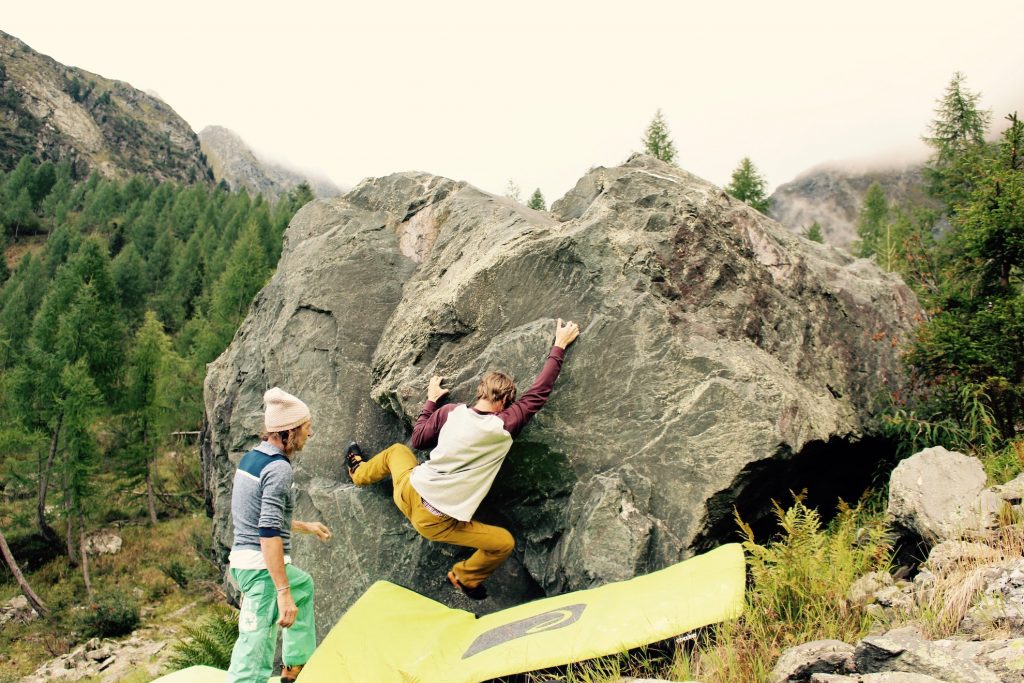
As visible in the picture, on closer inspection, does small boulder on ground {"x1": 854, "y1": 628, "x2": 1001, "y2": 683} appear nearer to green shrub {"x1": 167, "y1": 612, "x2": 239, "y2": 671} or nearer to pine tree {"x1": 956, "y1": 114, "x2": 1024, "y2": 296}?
pine tree {"x1": 956, "y1": 114, "x2": 1024, "y2": 296}

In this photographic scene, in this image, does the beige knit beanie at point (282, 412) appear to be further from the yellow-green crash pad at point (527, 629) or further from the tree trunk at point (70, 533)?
the tree trunk at point (70, 533)

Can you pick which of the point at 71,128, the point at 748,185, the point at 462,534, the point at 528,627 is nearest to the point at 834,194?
the point at 748,185

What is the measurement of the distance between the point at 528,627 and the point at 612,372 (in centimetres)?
253

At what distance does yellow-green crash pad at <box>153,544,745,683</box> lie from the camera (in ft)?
14.3

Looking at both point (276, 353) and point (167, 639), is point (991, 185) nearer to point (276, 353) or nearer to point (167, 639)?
point (276, 353)

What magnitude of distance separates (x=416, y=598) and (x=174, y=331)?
6627 centimetres

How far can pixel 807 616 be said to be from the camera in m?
4.21

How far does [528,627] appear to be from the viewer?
497 centimetres

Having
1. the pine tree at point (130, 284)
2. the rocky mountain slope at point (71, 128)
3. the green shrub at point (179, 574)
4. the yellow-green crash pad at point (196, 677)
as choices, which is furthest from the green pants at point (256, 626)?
the rocky mountain slope at point (71, 128)

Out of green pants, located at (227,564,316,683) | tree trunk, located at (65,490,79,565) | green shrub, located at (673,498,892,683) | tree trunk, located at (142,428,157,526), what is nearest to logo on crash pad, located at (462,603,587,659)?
green shrub, located at (673,498,892,683)

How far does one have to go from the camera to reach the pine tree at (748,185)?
36.3 metres

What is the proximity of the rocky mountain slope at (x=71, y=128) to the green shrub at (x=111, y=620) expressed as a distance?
132 metres

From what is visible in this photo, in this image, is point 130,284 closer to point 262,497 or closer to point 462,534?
point 462,534

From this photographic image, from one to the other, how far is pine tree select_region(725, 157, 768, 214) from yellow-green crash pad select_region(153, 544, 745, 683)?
3472cm
